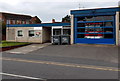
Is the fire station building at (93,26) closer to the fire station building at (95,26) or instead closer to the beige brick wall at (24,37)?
the fire station building at (95,26)

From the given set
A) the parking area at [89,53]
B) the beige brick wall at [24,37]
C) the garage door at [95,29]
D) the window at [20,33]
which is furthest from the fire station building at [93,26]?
the window at [20,33]

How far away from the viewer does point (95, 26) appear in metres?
22.0

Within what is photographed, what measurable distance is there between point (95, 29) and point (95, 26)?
1.27 ft

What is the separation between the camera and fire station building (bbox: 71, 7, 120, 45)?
21156 millimetres

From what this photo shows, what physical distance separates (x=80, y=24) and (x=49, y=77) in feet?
54.5

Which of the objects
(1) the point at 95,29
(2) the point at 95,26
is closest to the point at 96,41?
(1) the point at 95,29

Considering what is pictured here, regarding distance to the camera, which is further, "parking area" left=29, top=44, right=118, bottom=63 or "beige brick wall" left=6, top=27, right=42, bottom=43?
"beige brick wall" left=6, top=27, right=42, bottom=43

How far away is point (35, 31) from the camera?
88.3 feet

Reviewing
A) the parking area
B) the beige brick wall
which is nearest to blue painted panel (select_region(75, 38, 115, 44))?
the parking area

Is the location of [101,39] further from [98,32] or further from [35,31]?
[35,31]

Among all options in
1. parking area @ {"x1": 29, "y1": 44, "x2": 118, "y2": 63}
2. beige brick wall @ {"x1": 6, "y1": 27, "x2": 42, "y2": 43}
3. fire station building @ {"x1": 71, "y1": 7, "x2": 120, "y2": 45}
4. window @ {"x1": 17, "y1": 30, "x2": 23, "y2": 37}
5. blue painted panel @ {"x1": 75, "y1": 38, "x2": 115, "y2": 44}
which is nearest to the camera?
parking area @ {"x1": 29, "y1": 44, "x2": 118, "y2": 63}

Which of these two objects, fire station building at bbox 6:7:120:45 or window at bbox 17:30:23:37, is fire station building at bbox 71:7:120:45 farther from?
window at bbox 17:30:23:37

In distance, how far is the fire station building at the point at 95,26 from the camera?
21.2 meters

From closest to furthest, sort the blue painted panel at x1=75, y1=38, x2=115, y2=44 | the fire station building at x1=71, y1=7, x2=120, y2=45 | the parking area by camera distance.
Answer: the parking area, the fire station building at x1=71, y1=7, x2=120, y2=45, the blue painted panel at x1=75, y1=38, x2=115, y2=44
